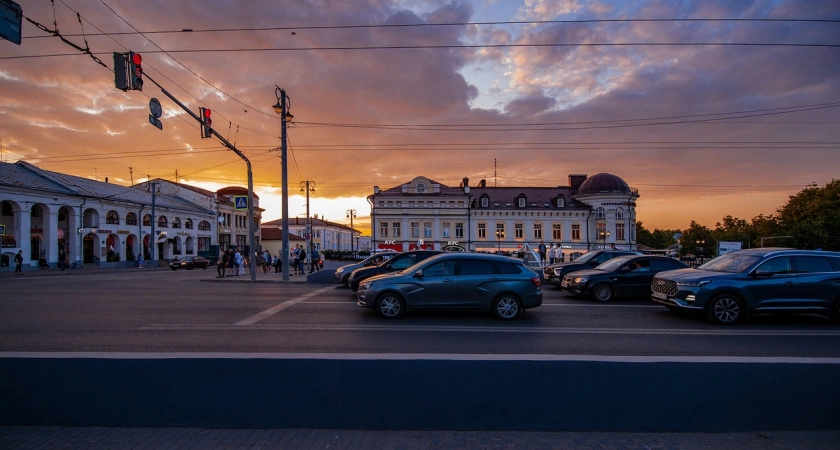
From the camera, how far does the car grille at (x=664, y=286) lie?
11.0 meters

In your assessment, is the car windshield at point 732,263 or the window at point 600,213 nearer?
the car windshield at point 732,263

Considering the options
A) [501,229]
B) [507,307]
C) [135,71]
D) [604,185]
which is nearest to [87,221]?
[135,71]

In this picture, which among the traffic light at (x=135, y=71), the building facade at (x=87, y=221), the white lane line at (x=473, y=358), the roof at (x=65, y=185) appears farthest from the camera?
the roof at (x=65, y=185)

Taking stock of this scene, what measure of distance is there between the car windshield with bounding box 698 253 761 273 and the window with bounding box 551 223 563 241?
48681 mm

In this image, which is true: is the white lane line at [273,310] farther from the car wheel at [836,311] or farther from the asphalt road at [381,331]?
the car wheel at [836,311]

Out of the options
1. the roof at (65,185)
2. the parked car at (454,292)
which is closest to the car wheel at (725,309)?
the parked car at (454,292)

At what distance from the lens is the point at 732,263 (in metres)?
11.1

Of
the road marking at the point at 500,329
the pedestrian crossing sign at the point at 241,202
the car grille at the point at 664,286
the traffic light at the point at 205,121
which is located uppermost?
the traffic light at the point at 205,121

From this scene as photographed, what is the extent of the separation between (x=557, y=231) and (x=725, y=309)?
50657 millimetres

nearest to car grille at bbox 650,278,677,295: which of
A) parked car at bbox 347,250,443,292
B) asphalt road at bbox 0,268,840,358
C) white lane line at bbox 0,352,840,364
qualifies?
asphalt road at bbox 0,268,840,358

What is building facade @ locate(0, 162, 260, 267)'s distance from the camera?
125 feet

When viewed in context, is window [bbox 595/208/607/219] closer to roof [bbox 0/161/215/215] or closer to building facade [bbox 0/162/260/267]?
building facade [bbox 0/162/260/267]

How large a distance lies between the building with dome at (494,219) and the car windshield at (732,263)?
46.5 metres

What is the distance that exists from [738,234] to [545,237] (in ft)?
131
